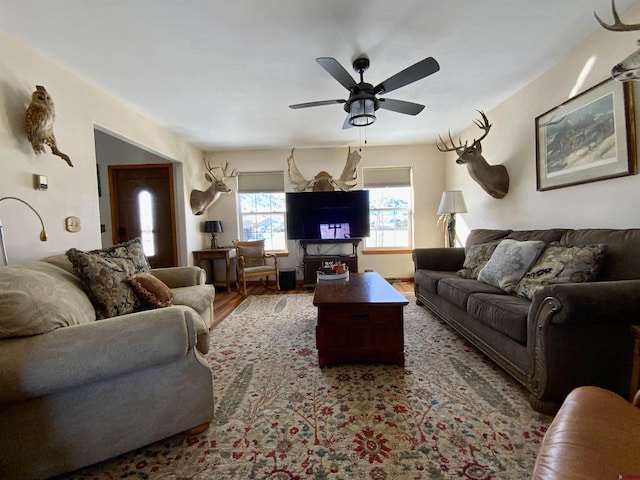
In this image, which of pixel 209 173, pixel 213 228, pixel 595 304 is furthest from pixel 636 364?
pixel 209 173

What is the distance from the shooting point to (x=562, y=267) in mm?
1850

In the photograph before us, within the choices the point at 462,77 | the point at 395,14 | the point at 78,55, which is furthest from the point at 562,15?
the point at 78,55

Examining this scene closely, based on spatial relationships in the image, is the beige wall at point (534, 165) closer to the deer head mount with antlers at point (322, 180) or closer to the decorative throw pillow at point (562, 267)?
the decorative throw pillow at point (562, 267)

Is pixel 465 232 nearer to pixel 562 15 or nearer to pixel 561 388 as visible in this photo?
pixel 562 15

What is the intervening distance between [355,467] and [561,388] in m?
1.18

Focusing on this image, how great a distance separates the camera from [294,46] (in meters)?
2.10

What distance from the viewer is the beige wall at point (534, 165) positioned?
1.97 m

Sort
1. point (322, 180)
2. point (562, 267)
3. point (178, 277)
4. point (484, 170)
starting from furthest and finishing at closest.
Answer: point (322, 180) < point (484, 170) < point (178, 277) < point (562, 267)

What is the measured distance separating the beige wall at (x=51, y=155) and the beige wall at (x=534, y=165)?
13.8ft

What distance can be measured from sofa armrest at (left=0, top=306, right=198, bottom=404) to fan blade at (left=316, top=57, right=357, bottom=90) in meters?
1.74

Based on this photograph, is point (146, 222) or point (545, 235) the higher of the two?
point (146, 222)

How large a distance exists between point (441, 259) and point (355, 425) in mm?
2402

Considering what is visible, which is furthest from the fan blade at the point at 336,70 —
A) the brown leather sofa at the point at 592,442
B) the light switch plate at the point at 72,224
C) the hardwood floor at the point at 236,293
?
the hardwood floor at the point at 236,293

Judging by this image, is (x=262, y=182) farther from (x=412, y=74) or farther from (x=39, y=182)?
(x=412, y=74)
